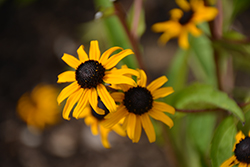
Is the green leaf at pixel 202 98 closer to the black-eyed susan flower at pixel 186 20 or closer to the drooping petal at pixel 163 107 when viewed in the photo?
the drooping petal at pixel 163 107

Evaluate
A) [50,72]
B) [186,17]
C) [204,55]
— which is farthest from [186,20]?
[50,72]

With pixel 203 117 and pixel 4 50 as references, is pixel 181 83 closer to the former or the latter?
pixel 203 117

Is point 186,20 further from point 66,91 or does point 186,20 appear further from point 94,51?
point 66,91

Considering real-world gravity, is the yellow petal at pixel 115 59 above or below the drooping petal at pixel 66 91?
above

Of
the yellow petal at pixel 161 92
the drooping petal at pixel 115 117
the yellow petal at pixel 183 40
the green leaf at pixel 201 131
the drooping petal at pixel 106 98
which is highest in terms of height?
the drooping petal at pixel 106 98

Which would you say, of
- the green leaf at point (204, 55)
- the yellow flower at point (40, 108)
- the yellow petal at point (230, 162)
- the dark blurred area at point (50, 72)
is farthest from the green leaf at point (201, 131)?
the yellow flower at point (40, 108)

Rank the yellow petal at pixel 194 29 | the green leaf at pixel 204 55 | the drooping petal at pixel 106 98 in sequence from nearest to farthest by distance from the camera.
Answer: the drooping petal at pixel 106 98 < the yellow petal at pixel 194 29 < the green leaf at pixel 204 55

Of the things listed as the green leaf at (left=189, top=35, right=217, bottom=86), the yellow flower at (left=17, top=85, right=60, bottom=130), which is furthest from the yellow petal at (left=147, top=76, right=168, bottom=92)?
the yellow flower at (left=17, top=85, right=60, bottom=130)

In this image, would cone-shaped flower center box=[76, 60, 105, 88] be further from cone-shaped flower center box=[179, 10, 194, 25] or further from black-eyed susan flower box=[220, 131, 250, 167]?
cone-shaped flower center box=[179, 10, 194, 25]
